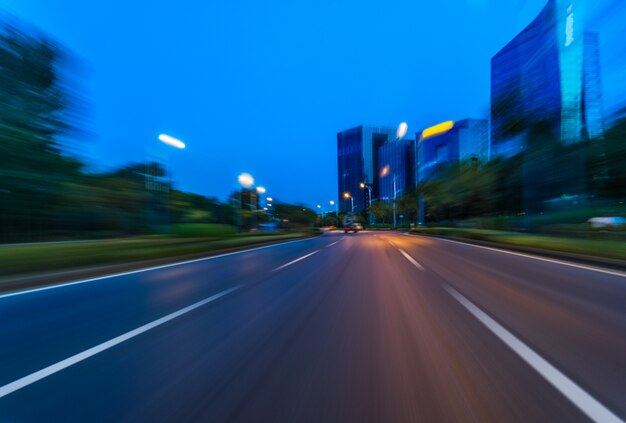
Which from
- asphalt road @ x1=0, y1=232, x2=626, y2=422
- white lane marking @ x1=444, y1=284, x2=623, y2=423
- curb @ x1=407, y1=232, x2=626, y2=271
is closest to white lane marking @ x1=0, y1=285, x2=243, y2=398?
asphalt road @ x1=0, y1=232, x2=626, y2=422

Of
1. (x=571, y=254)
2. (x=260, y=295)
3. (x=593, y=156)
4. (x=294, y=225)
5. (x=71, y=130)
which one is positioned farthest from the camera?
(x=294, y=225)

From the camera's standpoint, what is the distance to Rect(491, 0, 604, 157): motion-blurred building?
76.5ft

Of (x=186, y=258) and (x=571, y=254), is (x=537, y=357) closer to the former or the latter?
(x=571, y=254)

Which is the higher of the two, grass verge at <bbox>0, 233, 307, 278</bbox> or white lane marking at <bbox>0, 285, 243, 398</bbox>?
grass verge at <bbox>0, 233, 307, 278</bbox>

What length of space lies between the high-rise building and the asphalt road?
106824mm

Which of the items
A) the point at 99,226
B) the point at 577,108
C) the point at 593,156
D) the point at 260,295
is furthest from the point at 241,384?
the point at 99,226

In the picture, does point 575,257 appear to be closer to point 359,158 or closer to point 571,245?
point 571,245

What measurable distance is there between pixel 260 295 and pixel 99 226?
3231 centimetres

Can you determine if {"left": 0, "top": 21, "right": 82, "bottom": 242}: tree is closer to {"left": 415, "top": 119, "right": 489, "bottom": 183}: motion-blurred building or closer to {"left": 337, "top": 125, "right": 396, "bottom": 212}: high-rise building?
{"left": 415, "top": 119, "right": 489, "bottom": 183}: motion-blurred building

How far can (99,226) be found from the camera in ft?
110

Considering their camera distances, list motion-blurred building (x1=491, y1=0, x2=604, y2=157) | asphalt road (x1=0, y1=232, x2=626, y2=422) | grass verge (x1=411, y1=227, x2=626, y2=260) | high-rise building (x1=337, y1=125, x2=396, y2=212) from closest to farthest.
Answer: asphalt road (x1=0, y1=232, x2=626, y2=422), grass verge (x1=411, y1=227, x2=626, y2=260), motion-blurred building (x1=491, y1=0, x2=604, y2=157), high-rise building (x1=337, y1=125, x2=396, y2=212)

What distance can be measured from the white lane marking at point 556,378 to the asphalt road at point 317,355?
0.05 ft

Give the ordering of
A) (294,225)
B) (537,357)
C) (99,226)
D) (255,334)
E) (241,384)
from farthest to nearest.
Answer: (294,225) → (99,226) → (255,334) → (537,357) → (241,384)

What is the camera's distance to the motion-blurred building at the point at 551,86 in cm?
2333
